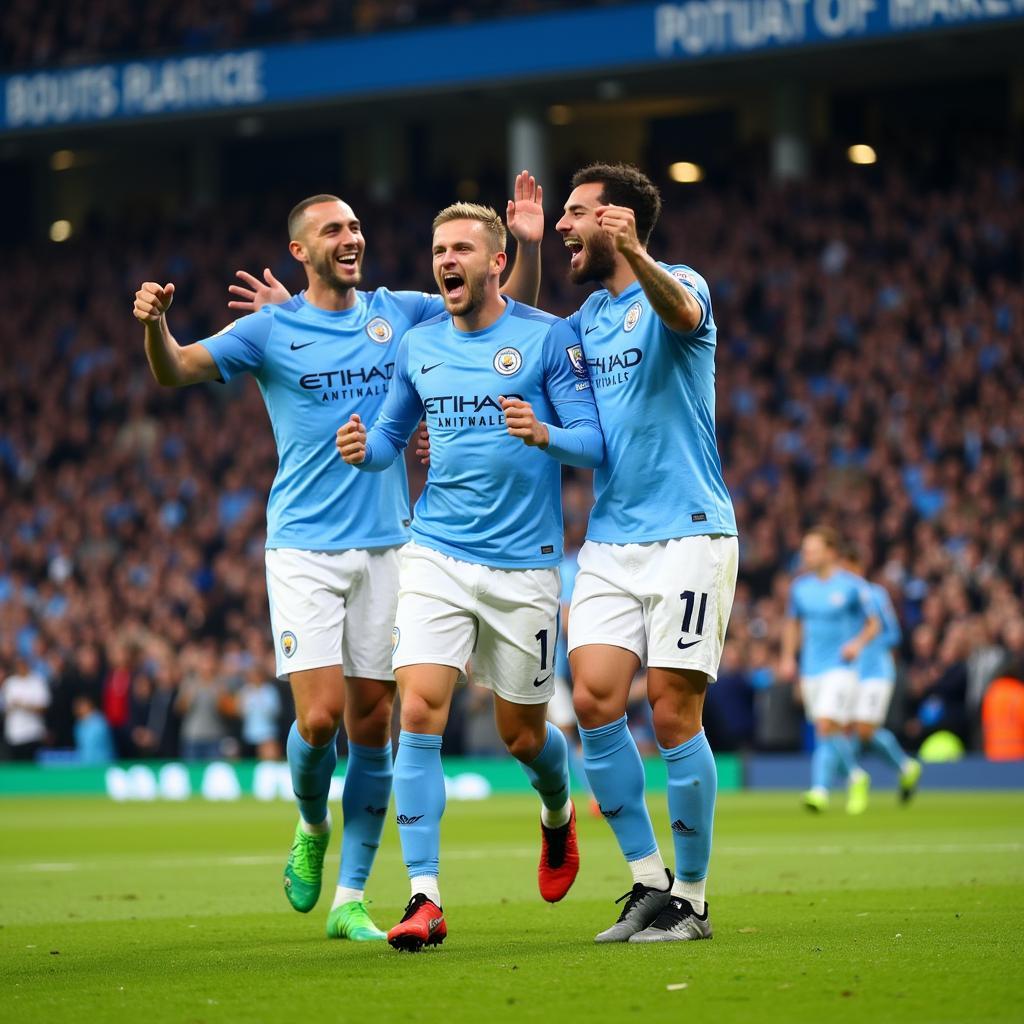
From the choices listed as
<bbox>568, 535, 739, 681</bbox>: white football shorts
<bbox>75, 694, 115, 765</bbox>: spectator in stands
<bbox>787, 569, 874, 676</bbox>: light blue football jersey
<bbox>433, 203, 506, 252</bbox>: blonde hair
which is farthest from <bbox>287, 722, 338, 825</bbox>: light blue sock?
<bbox>75, 694, 115, 765</bbox>: spectator in stands

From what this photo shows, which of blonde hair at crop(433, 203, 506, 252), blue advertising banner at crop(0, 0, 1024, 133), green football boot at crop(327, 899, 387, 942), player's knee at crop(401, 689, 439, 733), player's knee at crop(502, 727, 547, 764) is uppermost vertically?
blue advertising banner at crop(0, 0, 1024, 133)

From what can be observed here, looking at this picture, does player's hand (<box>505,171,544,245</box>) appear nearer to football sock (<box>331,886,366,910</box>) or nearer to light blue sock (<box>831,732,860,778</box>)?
football sock (<box>331,886,366,910</box>)

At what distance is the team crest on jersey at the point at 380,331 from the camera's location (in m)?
7.83

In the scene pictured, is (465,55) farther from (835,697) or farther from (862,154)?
(835,697)

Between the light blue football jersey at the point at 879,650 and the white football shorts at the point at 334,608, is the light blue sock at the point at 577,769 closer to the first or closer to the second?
the light blue football jersey at the point at 879,650

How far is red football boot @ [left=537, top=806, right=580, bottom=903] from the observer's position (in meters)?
7.54

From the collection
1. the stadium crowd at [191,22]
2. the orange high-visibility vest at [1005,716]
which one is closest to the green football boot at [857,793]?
the orange high-visibility vest at [1005,716]

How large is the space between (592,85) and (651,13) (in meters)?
2.49

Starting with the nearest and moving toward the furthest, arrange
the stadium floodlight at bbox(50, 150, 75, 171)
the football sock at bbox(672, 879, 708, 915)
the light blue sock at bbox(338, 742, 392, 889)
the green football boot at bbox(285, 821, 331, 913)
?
the football sock at bbox(672, 879, 708, 915), the light blue sock at bbox(338, 742, 392, 889), the green football boot at bbox(285, 821, 331, 913), the stadium floodlight at bbox(50, 150, 75, 171)

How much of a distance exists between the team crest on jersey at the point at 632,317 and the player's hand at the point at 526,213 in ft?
2.40

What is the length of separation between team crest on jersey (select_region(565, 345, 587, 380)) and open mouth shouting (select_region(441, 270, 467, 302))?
1.40 ft

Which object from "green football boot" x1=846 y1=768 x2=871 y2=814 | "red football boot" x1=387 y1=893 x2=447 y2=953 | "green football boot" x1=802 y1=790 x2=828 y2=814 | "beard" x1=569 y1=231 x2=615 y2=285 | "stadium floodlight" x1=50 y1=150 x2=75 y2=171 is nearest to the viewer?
"red football boot" x1=387 y1=893 x2=447 y2=953

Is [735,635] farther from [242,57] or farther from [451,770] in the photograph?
[242,57]

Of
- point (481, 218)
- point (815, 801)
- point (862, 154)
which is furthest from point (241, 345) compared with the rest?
point (862, 154)
